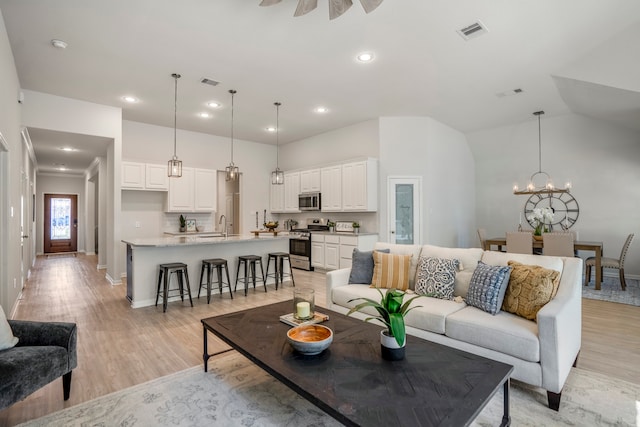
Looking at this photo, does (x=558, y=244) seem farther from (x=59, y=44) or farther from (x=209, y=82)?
(x=59, y=44)

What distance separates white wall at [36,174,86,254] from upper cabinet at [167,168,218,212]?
6.03 metres

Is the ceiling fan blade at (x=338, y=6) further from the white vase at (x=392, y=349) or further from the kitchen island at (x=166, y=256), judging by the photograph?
the kitchen island at (x=166, y=256)

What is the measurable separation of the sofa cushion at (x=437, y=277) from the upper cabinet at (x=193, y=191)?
18.2ft

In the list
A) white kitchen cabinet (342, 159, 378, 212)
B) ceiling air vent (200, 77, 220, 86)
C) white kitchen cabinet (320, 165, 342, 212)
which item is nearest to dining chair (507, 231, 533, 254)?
white kitchen cabinet (342, 159, 378, 212)

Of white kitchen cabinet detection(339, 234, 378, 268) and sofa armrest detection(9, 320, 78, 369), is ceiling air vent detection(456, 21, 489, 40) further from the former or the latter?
sofa armrest detection(9, 320, 78, 369)

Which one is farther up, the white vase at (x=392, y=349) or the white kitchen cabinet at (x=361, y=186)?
the white kitchen cabinet at (x=361, y=186)

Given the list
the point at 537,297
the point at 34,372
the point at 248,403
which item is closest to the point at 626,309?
the point at 537,297

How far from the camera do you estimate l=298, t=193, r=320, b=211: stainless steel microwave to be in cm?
749

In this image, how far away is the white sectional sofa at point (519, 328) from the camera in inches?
83.6

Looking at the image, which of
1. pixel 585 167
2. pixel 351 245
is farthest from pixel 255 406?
pixel 585 167

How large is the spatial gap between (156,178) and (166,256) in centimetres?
264

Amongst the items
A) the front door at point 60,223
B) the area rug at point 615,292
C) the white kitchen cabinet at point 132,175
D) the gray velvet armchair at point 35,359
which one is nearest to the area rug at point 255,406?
the gray velvet armchair at point 35,359

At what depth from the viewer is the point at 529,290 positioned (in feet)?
8.32

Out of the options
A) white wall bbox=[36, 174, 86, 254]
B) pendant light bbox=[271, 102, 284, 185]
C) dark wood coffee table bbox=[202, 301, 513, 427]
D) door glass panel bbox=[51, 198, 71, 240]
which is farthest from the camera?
door glass panel bbox=[51, 198, 71, 240]
